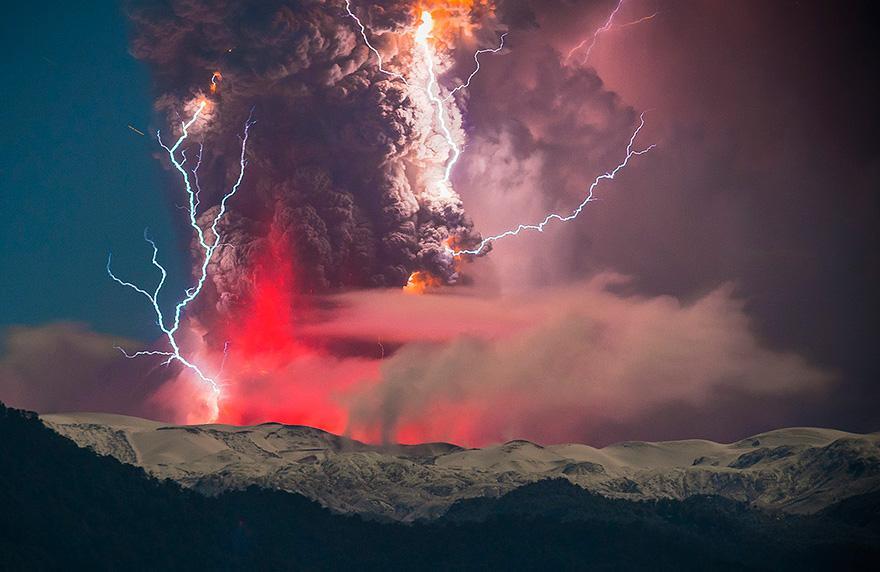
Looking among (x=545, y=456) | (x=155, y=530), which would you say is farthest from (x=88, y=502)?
(x=545, y=456)

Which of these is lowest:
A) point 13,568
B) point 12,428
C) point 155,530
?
point 13,568

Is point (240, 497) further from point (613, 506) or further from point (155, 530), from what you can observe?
point (613, 506)

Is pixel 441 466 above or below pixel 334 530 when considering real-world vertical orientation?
above

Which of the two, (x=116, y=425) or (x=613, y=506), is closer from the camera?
(x=613, y=506)

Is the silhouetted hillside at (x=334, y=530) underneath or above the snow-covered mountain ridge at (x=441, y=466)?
underneath

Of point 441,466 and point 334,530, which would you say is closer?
point 334,530
